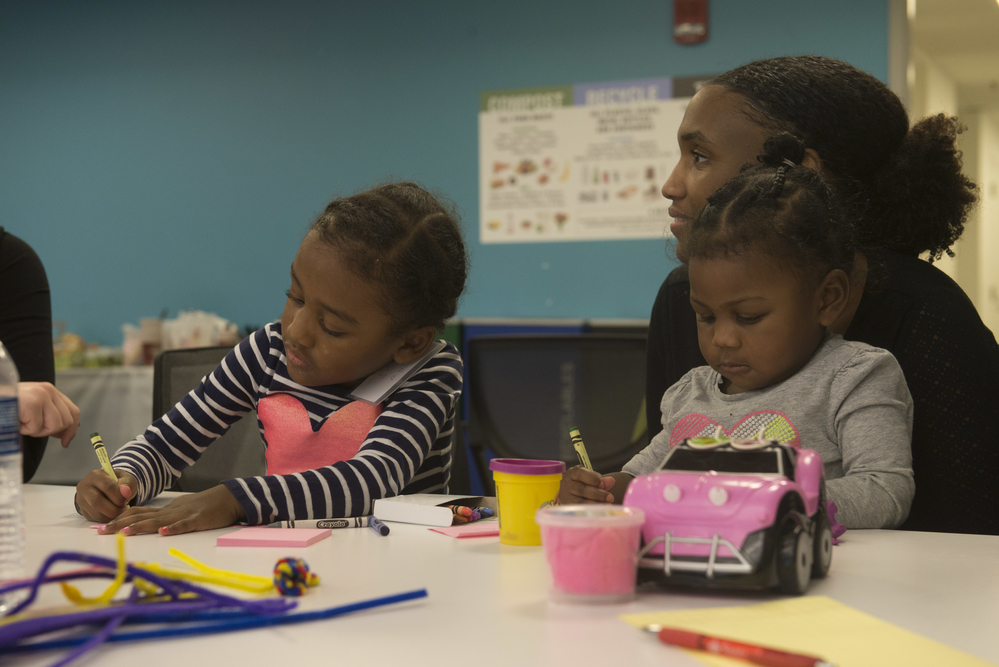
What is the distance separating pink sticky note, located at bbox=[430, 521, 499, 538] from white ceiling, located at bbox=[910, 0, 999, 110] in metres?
3.05

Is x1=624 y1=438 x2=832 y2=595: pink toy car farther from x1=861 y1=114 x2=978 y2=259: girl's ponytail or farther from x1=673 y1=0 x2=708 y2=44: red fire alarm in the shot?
x1=673 y1=0 x2=708 y2=44: red fire alarm

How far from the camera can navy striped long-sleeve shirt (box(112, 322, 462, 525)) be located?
1028 mm

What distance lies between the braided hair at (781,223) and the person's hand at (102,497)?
756mm

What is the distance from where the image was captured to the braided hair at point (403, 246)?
1252mm

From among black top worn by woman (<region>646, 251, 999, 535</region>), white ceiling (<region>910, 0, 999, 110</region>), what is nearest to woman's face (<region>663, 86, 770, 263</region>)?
black top worn by woman (<region>646, 251, 999, 535</region>)

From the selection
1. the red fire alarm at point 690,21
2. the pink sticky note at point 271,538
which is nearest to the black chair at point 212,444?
the pink sticky note at point 271,538

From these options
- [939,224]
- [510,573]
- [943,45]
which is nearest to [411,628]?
[510,573]

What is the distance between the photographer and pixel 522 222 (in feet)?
12.4

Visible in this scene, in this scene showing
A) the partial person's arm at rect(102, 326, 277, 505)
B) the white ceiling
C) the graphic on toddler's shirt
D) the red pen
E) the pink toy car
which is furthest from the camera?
the white ceiling

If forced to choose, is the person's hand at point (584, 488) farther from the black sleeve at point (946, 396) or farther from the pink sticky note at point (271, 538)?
the black sleeve at point (946, 396)

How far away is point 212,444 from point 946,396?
4.18 ft

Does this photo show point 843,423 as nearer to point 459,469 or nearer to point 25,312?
point 459,469

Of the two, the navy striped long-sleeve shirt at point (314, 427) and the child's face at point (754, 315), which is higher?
the child's face at point (754, 315)

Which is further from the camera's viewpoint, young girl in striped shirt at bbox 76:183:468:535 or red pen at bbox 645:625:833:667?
young girl in striped shirt at bbox 76:183:468:535
